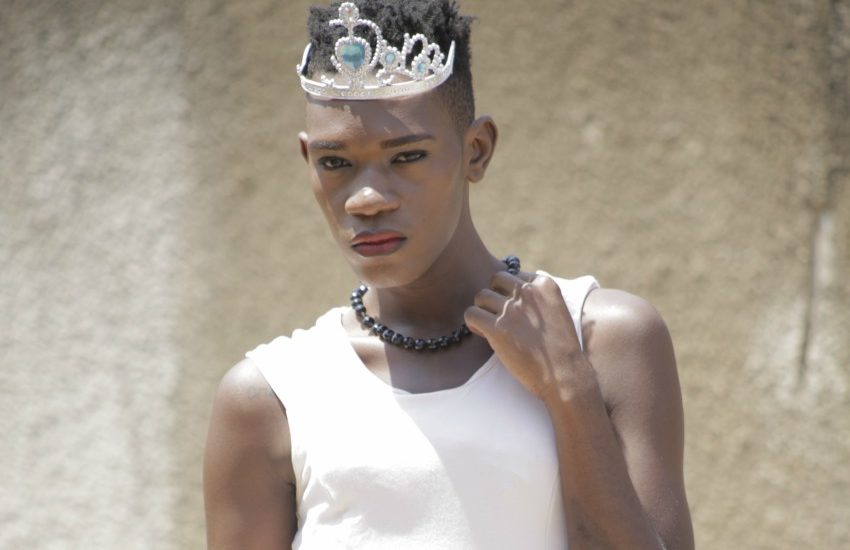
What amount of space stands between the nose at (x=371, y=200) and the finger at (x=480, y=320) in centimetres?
19

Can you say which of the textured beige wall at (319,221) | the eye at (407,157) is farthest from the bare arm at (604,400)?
the textured beige wall at (319,221)

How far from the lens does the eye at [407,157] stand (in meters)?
2.03

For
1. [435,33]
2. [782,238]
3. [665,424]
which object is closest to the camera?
[665,424]

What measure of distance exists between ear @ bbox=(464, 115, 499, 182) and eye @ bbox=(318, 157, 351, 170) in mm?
196

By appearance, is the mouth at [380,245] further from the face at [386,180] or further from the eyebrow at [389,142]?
the eyebrow at [389,142]

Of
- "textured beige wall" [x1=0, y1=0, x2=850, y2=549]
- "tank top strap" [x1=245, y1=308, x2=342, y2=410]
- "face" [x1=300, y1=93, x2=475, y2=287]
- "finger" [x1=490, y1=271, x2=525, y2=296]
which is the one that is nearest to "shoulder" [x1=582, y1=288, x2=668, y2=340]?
"finger" [x1=490, y1=271, x2=525, y2=296]

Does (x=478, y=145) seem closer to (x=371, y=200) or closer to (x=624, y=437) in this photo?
(x=371, y=200)

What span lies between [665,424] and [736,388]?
1.31 meters

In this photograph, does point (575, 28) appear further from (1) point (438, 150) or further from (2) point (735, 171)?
(1) point (438, 150)

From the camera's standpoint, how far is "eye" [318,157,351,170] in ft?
6.72

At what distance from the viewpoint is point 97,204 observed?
11.3 ft

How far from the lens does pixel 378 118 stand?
2023mm

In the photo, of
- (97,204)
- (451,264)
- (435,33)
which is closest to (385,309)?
(451,264)

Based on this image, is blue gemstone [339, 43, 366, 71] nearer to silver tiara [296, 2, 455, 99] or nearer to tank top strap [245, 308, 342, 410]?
silver tiara [296, 2, 455, 99]
